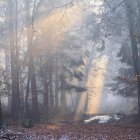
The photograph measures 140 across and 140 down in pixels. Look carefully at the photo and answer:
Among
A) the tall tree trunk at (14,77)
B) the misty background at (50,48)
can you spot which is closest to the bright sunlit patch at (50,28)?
the misty background at (50,48)

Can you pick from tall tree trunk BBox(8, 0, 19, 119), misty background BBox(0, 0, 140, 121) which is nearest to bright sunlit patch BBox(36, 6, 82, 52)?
misty background BBox(0, 0, 140, 121)

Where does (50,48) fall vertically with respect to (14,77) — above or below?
above

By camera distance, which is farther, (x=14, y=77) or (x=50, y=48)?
(x=50, y=48)

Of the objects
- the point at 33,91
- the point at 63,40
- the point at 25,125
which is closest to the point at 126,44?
the point at 63,40

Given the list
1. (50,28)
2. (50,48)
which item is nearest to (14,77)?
(50,48)

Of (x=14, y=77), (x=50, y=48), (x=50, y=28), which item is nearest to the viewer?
(x=14, y=77)

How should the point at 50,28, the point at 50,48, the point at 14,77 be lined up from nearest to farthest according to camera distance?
the point at 14,77, the point at 50,28, the point at 50,48

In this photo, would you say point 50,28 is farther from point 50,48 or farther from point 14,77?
point 14,77

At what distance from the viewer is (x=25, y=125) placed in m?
20.0

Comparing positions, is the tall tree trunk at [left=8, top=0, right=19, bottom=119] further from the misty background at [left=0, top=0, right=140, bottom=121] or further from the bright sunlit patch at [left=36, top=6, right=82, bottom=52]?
the bright sunlit patch at [left=36, top=6, right=82, bottom=52]

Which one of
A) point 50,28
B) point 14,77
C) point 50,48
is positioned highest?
point 50,28

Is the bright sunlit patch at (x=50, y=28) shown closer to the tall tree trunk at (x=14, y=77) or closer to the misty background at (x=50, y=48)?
the misty background at (x=50, y=48)

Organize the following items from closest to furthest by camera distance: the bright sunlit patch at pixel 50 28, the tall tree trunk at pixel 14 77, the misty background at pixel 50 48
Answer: the misty background at pixel 50 48
the tall tree trunk at pixel 14 77
the bright sunlit patch at pixel 50 28

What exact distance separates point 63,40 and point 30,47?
28.2ft
